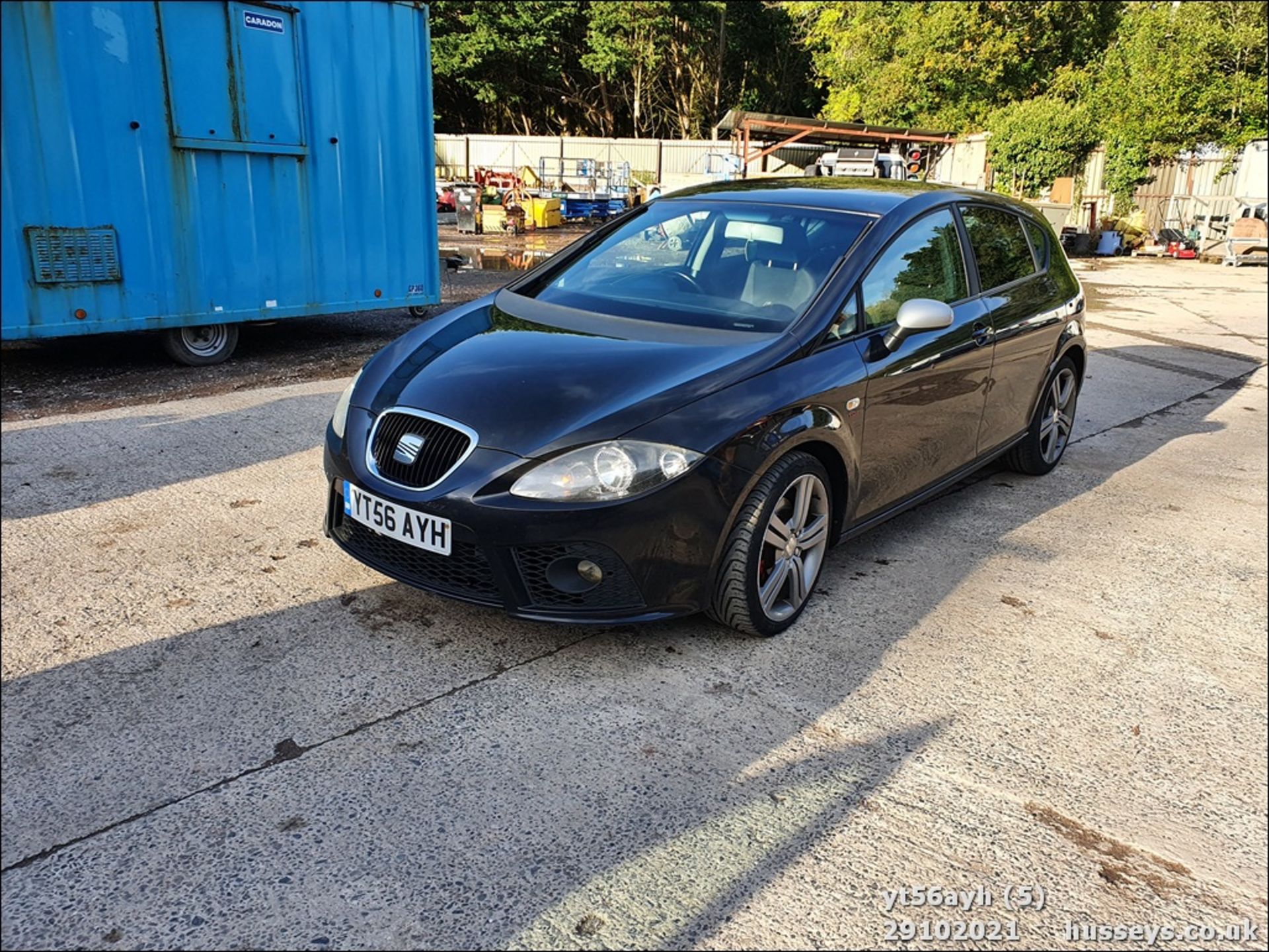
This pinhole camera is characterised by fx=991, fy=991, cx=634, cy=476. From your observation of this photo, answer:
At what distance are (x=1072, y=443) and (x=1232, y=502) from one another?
50.3 inches

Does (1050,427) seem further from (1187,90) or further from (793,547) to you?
(1187,90)

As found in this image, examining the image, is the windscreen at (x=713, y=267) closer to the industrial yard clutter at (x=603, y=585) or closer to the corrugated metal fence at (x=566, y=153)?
the industrial yard clutter at (x=603, y=585)

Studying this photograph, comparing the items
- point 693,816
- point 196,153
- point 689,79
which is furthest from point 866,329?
point 689,79

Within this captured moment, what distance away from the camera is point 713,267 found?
4.00 m

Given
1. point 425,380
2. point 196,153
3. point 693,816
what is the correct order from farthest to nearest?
point 196,153 → point 425,380 → point 693,816

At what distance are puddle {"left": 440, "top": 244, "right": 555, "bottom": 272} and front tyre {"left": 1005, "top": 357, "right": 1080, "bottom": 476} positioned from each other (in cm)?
1020

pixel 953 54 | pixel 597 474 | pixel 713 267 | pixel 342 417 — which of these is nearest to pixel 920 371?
pixel 713 267

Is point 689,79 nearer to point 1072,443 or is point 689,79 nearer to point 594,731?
point 1072,443

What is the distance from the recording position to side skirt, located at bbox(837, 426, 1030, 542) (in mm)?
3895

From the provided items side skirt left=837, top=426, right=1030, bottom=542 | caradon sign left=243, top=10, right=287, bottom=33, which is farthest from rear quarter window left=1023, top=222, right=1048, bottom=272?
caradon sign left=243, top=10, right=287, bottom=33

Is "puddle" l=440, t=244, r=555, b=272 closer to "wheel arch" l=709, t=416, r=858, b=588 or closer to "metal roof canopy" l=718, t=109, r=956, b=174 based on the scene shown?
"metal roof canopy" l=718, t=109, r=956, b=174

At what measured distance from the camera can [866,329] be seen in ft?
12.4

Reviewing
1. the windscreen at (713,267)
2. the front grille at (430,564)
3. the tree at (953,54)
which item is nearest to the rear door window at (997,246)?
the windscreen at (713,267)

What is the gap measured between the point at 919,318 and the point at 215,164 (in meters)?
5.57
